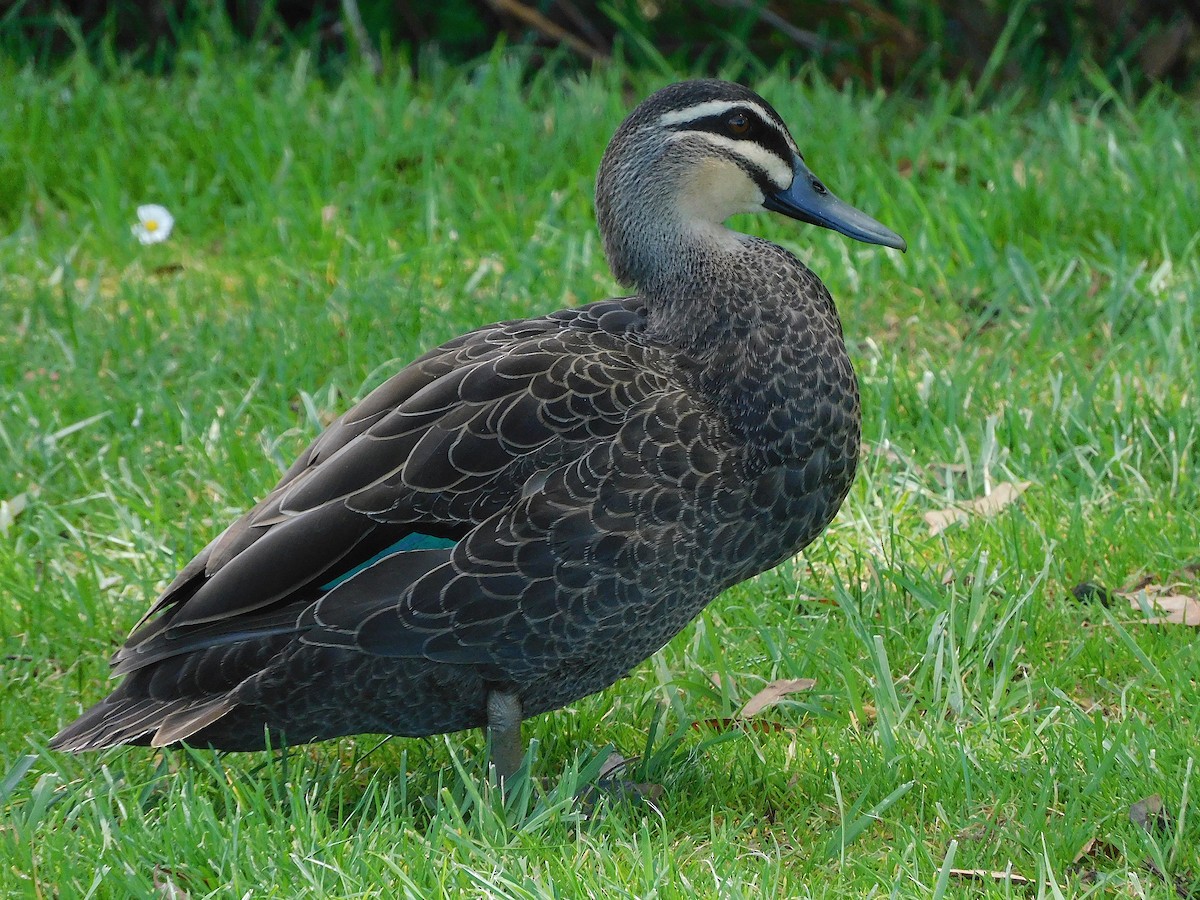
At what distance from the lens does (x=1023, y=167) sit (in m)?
5.68

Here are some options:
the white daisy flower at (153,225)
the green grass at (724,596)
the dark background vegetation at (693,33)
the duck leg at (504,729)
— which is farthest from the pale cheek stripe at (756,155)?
the dark background vegetation at (693,33)

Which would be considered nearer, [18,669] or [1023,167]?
[18,669]

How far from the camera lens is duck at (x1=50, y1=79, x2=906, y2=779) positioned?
2.93 meters

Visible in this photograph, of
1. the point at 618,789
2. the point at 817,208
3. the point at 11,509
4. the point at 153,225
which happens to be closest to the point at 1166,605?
the point at 817,208

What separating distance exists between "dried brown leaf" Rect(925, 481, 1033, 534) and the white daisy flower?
3.04m

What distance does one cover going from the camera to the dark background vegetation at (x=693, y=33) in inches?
273

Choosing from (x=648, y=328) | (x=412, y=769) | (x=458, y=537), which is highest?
(x=648, y=328)

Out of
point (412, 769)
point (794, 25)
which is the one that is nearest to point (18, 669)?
point (412, 769)

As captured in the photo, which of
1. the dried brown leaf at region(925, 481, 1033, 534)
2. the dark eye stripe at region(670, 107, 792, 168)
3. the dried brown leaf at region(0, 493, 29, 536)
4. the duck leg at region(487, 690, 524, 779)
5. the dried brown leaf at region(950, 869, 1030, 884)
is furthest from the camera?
the dried brown leaf at region(0, 493, 29, 536)

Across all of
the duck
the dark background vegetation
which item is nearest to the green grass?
the duck

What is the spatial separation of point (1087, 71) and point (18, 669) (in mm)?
4984

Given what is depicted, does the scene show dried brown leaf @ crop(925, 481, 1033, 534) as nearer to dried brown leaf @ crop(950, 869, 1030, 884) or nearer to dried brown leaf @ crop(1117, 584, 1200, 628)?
dried brown leaf @ crop(1117, 584, 1200, 628)

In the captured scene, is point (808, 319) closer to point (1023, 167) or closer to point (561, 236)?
point (561, 236)

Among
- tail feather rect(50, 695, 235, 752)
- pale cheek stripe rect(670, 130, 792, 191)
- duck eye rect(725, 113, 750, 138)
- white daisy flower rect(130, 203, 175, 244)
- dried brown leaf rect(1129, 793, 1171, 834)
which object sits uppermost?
duck eye rect(725, 113, 750, 138)
